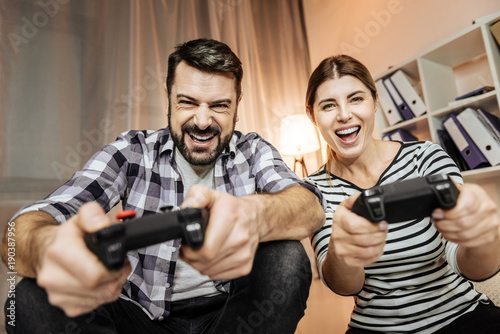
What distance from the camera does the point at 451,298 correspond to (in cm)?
86

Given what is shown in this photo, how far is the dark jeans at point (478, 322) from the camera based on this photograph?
30.0 inches

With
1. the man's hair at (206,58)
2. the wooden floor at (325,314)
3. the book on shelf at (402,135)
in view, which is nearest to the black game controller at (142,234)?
the man's hair at (206,58)

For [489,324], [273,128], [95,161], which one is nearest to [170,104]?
[95,161]

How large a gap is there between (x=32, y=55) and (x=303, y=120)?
5.34 ft

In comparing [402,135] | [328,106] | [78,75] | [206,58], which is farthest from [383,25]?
[78,75]

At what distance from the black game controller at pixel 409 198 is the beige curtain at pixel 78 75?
167 cm

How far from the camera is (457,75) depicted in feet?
6.06

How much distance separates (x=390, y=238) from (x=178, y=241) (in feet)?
1.89

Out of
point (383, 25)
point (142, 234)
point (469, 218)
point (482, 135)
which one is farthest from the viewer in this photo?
point (383, 25)

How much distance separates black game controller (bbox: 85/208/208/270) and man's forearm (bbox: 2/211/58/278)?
0.58ft

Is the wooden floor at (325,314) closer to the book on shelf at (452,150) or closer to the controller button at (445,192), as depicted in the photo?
the book on shelf at (452,150)

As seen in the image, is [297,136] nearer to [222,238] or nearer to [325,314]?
[325,314]

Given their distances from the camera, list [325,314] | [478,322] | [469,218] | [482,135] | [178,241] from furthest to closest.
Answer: [325,314] → [482,135] → [178,241] → [478,322] → [469,218]

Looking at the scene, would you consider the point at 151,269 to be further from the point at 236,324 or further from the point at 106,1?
the point at 106,1
